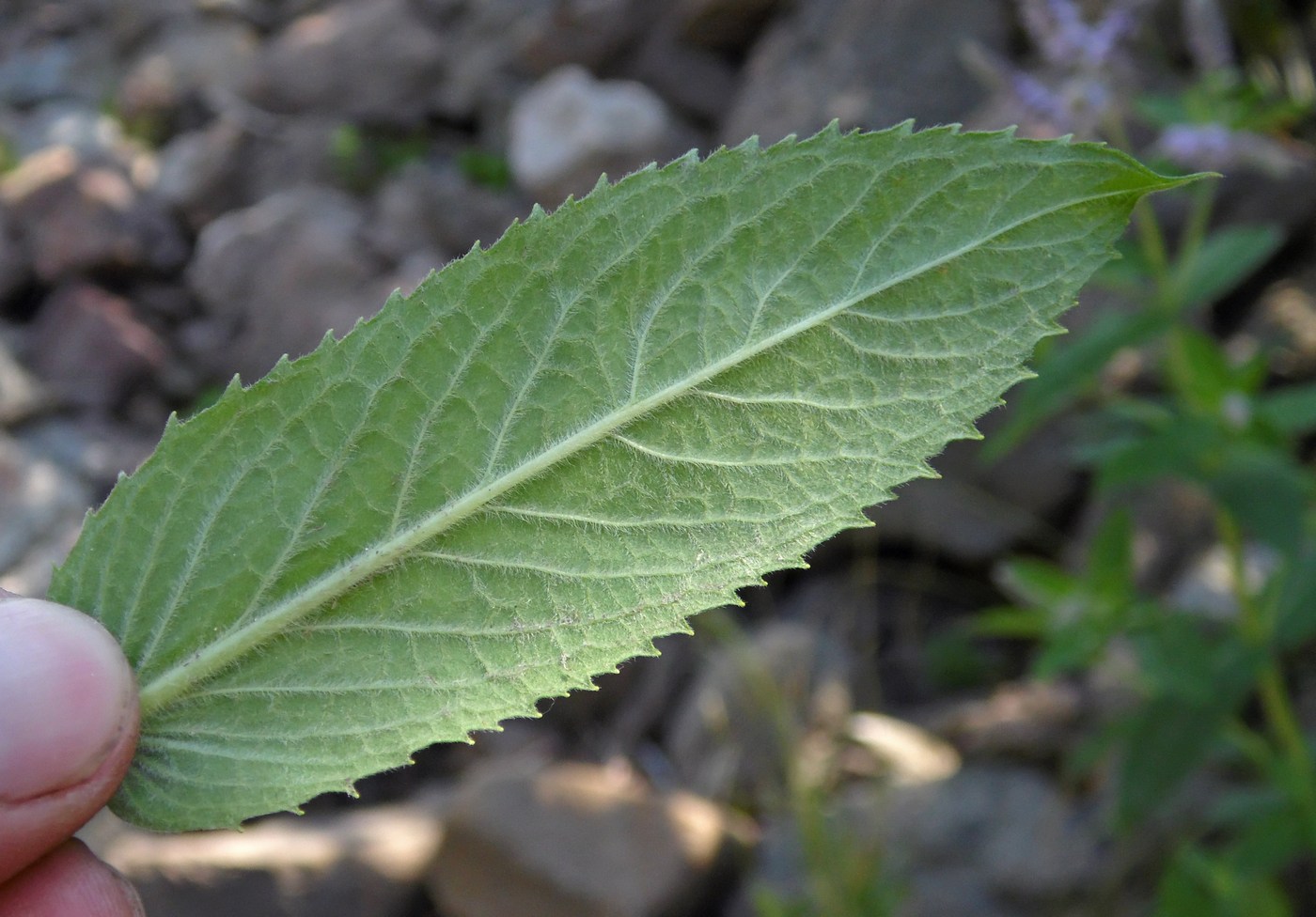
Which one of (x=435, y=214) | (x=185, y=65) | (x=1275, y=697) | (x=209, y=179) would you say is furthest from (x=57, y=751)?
(x=185, y=65)

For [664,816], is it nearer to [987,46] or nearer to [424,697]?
[424,697]

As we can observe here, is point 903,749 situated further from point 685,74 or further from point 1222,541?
point 685,74

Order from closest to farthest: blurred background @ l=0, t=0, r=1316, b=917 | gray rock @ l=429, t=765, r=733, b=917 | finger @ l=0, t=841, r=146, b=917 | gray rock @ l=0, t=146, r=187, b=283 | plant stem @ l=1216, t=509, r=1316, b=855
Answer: finger @ l=0, t=841, r=146, b=917
plant stem @ l=1216, t=509, r=1316, b=855
blurred background @ l=0, t=0, r=1316, b=917
gray rock @ l=429, t=765, r=733, b=917
gray rock @ l=0, t=146, r=187, b=283

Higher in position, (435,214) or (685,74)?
(685,74)

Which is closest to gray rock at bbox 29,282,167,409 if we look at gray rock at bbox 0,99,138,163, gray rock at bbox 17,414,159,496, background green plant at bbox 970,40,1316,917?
gray rock at bbox 17,414,159,496

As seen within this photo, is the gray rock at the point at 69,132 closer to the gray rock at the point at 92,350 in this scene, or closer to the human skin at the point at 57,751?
the gray rock at the point at 92,350

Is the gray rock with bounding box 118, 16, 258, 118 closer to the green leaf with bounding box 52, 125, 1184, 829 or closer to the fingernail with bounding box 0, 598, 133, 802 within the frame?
the fingernail with bounding box 0, 598, 133, 802

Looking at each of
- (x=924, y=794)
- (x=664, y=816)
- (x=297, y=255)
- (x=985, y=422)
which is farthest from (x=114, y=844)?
(x=297, y=255)
